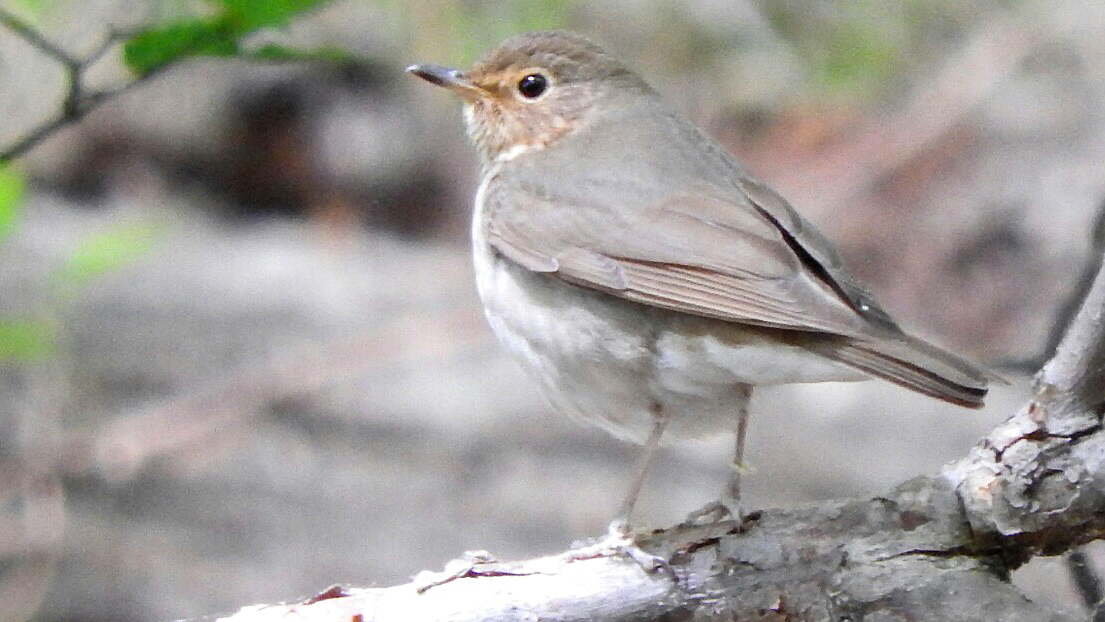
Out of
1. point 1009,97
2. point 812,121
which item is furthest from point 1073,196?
point 812,121

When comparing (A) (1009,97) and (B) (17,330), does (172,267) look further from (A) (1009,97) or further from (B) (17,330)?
(A) (1009,97)

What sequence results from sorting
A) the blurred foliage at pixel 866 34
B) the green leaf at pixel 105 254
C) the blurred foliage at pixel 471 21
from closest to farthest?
1. the green leaf at pixel 105 254
2. the blurred foliage at pixel 471 21
3. the blurred foliage at pixel 866 34

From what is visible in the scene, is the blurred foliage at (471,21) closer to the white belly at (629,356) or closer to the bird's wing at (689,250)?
the bird's wing at (689,250)

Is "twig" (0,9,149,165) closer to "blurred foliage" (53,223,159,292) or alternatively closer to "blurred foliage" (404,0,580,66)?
"blurred foliage" (53,223,159,292)

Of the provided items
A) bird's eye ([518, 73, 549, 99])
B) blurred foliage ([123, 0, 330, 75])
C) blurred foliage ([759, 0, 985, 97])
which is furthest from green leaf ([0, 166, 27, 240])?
blurred foliage ([759, 0, 985, 97])

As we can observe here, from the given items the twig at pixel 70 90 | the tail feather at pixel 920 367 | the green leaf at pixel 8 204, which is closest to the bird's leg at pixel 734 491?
the tail feather at pixel 920 367

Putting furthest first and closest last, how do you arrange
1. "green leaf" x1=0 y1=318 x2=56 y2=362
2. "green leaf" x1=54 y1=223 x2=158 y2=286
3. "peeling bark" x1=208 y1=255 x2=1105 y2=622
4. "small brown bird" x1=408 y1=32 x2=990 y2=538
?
1. "green leaf" x1=54 y1=223 x2=158 y2=286
2. "green leaf" x1=0 y1=318 x2=56 y2=362
3. "small brown bird" x1=408 y1=32 x2=990 y2=538
4. "peeling bark" x1=208 y1=255 x2=1105 y2=622
